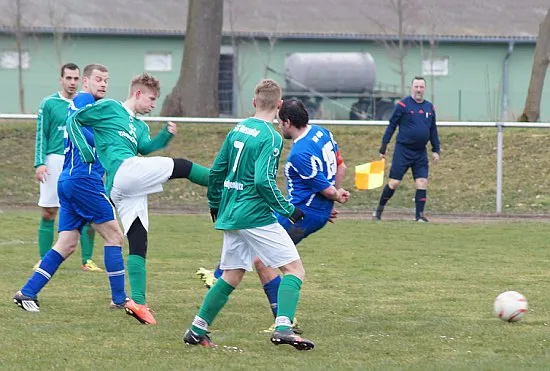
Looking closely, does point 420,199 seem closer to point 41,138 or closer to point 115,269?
point 41,138

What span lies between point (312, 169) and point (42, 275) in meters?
2.19

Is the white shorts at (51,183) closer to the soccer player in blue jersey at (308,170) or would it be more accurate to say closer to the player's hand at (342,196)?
the soccer player in blue jersey at (308,170)

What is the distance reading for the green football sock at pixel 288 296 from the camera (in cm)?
691

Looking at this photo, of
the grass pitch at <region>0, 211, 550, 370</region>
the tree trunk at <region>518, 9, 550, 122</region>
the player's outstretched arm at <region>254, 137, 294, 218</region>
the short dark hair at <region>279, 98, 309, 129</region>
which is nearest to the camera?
the grass pitch at <region>0, 211, 550, 370</region>

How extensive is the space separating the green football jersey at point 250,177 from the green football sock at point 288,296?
385 millimetres

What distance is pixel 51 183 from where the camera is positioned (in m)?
10.8

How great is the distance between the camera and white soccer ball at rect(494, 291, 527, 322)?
7.85 m

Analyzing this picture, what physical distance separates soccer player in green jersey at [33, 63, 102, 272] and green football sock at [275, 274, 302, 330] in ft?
11.6

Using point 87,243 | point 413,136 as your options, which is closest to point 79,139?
point 87,243

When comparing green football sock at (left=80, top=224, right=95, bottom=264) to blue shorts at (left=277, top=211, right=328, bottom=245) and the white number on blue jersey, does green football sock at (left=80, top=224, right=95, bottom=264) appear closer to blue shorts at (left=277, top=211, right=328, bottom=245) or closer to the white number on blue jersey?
blue shorts at (left=277, top=211, right=328, bottom=245)

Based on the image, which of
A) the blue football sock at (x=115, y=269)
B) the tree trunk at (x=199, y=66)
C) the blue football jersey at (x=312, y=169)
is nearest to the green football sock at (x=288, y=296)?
the blue football jersey at (x=312, y=169)

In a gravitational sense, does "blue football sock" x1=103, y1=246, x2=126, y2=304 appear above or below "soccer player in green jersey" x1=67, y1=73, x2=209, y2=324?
below

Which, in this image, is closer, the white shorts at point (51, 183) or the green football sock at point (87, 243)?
the white shorts at point (51, 183)

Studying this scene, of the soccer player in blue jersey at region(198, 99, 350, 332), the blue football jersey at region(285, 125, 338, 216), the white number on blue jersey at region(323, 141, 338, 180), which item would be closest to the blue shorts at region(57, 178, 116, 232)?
the soccer player in blue jersey at region(198, 99, 350, 332)
